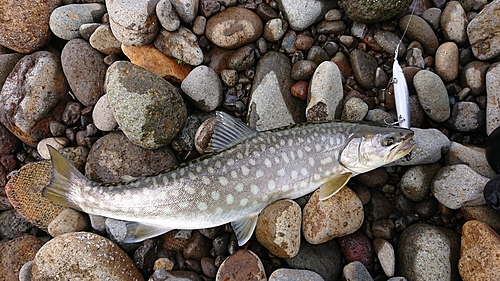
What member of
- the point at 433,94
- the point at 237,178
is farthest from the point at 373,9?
the point at 237,178

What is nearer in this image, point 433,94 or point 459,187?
point 459,187


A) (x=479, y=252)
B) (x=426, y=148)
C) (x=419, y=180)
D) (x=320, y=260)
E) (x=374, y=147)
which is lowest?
(x=320, y=260)

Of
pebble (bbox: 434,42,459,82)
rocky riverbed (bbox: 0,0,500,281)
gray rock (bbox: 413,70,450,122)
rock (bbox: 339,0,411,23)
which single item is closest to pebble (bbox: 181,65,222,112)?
rocky riverbed (bbox: 0,0,500,281)

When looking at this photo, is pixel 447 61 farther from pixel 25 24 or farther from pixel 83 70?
pixel 25 24

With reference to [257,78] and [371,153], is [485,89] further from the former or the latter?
[257,78]

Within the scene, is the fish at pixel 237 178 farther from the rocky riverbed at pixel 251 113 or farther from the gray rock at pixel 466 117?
the gray rock at pixel 466 117

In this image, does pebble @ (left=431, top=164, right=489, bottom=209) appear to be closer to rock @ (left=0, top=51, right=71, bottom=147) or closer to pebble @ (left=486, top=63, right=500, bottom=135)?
pebble @ (left=486, top=63, right=500, bottom=135)

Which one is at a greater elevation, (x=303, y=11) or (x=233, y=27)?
(x=303, y=11)
